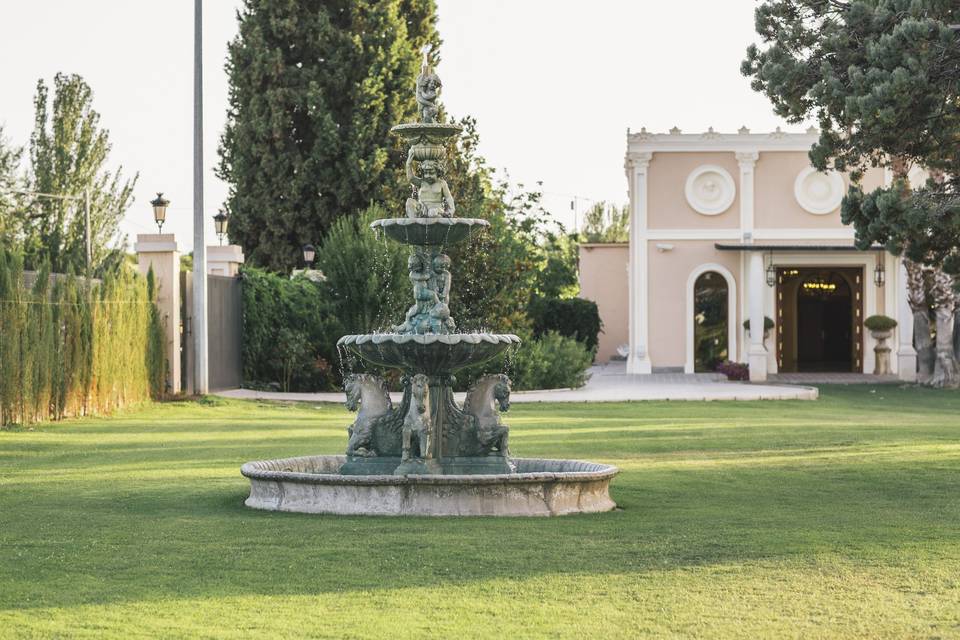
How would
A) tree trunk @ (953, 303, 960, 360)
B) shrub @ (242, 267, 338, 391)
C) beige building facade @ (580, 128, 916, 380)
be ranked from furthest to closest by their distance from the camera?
1. beige building facade @ (580, 128, 916, 380)
2. tree trunk @ (953, 303, 960, 360)
3. shrub @ (242, 267, 338, 391)

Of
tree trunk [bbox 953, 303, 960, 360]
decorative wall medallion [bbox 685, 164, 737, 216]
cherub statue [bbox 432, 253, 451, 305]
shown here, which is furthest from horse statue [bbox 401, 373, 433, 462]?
decorative wall medallion [bbox 685, 164, 737, 216]

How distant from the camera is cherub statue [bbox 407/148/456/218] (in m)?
12.1

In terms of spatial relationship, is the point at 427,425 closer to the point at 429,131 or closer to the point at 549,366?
the point at 429,131

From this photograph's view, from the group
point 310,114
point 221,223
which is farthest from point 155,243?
point 310,114

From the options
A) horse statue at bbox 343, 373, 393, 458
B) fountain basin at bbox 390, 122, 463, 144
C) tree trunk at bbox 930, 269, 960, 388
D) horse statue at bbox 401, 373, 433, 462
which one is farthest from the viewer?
tree trunk at bbox 930, 269, 960, 388

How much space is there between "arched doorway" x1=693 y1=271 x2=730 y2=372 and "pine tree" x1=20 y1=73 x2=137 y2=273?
1714cm

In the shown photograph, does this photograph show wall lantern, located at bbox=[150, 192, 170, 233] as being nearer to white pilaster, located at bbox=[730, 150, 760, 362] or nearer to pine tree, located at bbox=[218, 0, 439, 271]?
pine tree, located at bbox=[218, 0, 439, 271]

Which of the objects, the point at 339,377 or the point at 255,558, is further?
the point at 339,377

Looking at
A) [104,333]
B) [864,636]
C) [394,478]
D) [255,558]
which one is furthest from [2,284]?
[864,636]

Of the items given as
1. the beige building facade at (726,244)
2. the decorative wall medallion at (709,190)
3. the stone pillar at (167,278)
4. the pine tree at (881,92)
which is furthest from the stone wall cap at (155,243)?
the decorative wall medallion at (709,190)

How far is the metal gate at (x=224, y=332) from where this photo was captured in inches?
1013

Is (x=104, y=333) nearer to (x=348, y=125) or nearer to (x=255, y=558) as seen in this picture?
(x=255, y=558)

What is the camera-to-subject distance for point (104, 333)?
67.2 feet

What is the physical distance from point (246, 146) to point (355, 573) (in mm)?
31117
